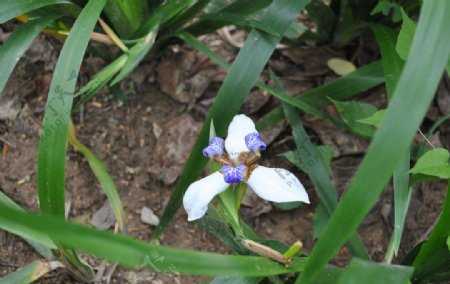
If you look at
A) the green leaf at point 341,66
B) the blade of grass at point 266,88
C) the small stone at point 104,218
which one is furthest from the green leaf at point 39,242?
the green leaf at point 341,66

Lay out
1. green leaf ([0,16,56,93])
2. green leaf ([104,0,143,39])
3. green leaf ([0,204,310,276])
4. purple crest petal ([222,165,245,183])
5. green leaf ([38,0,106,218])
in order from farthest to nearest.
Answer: green leaf ([104,0,143,39]) → green leaf ([0,16,56,93]) → green leaf ([38,0,106,218]) → purple crest petal ([222,165,245,183]) → green leaf ([0,204,310,276])

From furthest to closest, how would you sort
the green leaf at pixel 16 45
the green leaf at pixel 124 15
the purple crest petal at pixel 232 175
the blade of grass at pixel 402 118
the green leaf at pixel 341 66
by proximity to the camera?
1. the green leaf at pixel 341 66
2. the green leaf at pixel 124 15
3. the green leaf at pixel 16 45
4. the purple crest petal at pixel 232 175
5. the blade of grass at pixel 402 118

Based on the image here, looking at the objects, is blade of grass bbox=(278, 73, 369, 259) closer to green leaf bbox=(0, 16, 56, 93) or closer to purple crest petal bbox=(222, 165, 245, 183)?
purple crest petal bbox=(222, 165, 245, 183)

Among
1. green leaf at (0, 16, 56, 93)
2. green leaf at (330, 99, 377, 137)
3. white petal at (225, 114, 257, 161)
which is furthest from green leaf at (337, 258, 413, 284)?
green leaf at (0, 16, 56, 93)

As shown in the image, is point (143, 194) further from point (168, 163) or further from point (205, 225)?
point (205, 225)

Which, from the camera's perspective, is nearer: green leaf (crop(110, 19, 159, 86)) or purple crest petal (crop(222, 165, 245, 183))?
purple crest petal (crop(222, 165, 245, 183))

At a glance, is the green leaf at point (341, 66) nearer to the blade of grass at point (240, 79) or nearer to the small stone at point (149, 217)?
the blade of grass at point (240, 79)

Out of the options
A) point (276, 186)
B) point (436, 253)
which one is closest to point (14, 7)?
point (276, 186)
